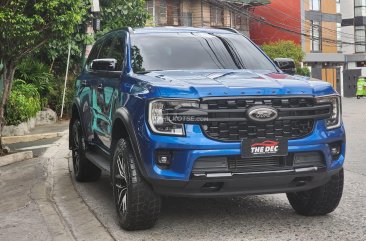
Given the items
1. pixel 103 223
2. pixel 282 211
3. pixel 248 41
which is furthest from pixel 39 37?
pixel 282 211

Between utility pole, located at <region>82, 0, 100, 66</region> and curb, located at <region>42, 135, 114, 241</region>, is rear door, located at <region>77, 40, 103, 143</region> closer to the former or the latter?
curb, located at <region>42, 135, 114, 241</region>

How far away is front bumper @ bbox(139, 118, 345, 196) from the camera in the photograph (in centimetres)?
451

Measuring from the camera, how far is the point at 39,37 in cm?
Answer: 932

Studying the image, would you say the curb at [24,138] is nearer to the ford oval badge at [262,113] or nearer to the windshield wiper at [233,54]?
the windshield wiper at [233,54]

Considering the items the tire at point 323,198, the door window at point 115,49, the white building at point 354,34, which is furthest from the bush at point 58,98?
the white building at point 354,34

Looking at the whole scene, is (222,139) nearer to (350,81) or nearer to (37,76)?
(37,76)

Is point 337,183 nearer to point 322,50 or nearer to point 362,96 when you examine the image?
point 362,96

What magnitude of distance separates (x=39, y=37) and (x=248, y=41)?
427 cm

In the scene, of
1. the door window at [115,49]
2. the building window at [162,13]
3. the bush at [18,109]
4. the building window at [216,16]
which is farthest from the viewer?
the building window at [216,16]

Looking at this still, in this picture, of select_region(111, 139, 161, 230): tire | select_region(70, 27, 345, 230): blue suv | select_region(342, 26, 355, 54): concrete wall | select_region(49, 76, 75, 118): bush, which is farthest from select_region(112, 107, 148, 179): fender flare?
select_region(342, 26, 355, 54): concrete wall

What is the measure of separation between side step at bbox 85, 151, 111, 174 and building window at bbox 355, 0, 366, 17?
50352mm

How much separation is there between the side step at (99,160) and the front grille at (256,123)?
65.1 inches

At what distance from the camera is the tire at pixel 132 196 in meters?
4.77

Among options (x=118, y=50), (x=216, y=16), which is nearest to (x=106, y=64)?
(x=118, y=50)
